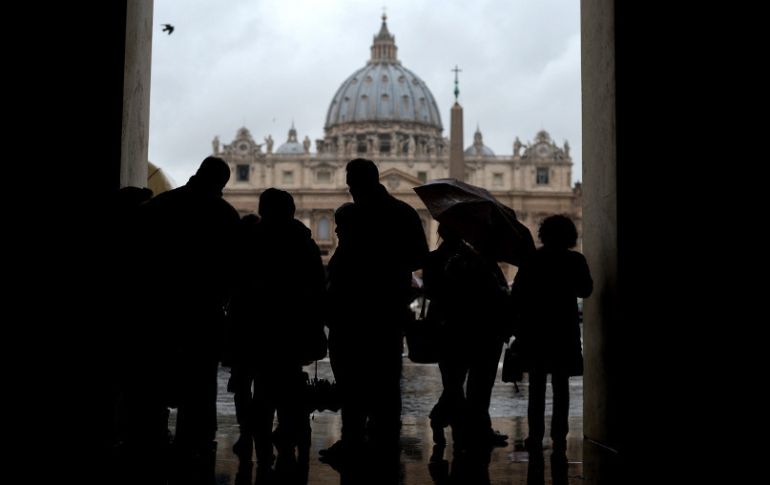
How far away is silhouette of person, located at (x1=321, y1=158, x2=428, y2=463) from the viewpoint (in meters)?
4.04

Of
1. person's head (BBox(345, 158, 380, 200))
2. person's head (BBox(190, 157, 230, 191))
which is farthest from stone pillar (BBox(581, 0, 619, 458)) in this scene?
person's head (BBox(190, 157, 230, 191))

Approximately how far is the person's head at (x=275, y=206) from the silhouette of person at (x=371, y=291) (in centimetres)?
25

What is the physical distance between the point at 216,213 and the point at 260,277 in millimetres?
414

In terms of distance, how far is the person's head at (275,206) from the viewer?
4.12m

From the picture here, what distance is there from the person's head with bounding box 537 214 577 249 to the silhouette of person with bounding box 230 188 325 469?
1.24 metres

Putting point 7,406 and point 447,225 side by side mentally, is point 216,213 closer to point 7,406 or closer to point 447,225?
point 7,406

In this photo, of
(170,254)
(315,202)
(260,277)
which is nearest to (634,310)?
(260,277)

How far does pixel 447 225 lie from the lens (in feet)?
16.1

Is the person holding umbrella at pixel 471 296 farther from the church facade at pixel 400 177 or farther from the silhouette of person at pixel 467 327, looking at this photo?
the church facade at pixel 400 177

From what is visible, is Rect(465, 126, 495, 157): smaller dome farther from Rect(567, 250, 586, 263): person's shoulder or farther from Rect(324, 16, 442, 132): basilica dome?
Rect(567, 250, 586, 263): person's shoulder

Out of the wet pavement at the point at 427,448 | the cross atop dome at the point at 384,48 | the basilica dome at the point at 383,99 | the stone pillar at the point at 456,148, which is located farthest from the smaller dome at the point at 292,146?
the wet pavement at the point at 427,448

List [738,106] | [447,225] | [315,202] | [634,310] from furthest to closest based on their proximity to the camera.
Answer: [315,202], [447,225], [634,310], [738,106]

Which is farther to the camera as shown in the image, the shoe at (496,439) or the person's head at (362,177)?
the shoe at (496,439)

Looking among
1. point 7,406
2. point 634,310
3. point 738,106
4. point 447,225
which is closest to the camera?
point 7,406
